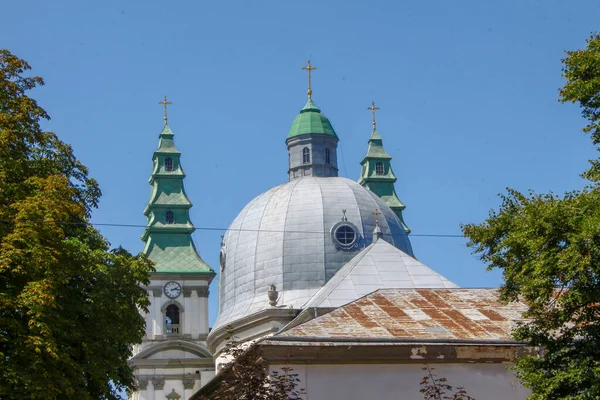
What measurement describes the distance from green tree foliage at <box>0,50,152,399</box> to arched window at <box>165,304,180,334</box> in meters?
57.9

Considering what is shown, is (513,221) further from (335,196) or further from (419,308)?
(335,196)

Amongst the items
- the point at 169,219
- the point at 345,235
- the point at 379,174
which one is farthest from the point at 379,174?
the point at 345,235

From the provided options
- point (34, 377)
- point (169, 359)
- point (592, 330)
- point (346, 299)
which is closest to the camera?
point (592, 330)

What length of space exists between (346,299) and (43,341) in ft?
70.1

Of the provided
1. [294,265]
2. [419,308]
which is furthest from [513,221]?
[294,265]

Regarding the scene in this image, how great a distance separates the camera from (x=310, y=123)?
75.8m

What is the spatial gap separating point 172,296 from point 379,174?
16.9m

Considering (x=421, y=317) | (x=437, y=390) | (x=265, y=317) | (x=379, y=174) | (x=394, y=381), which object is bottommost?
(x=437, y=390)

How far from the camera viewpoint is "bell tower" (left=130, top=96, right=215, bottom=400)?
3435 inches

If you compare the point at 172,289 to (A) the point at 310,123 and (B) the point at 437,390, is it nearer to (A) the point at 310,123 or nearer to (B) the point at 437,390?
(A) the point at 310,123

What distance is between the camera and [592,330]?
80.9ft

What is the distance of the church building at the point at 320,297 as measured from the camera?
27328 mm

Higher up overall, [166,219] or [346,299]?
[166,219]

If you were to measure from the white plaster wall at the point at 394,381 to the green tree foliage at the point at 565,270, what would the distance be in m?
2.27
